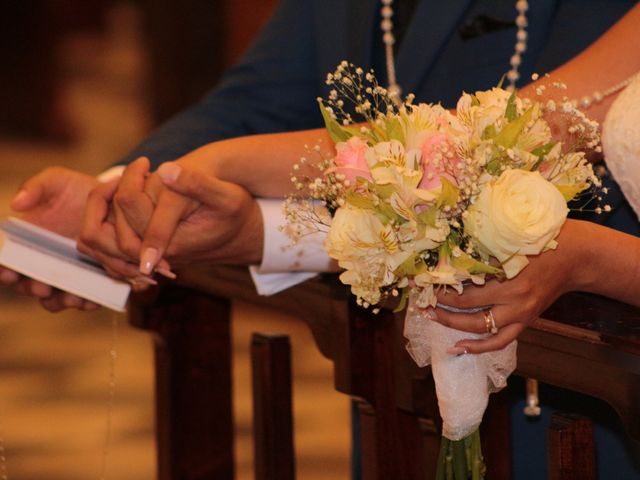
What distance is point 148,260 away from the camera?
189 cm

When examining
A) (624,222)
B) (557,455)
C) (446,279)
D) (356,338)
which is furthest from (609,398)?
(624,222)

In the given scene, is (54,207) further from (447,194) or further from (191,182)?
(447,194)

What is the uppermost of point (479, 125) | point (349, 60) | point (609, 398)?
point (349, 60)

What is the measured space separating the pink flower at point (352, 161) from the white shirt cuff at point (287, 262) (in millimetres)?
578

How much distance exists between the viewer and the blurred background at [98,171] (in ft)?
14.0

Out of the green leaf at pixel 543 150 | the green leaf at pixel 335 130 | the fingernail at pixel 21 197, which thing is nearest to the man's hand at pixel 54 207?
the fingernail at pixel 21 197

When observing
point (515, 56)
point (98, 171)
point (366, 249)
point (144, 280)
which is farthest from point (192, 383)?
point (98, 171)

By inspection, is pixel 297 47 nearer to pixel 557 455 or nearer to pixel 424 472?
pixel 424 472

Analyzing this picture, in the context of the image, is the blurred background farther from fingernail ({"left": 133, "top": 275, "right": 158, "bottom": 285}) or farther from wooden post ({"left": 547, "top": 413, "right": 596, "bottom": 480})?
wooden post ({"left": 547, "top": 413, "right": 596, "bottom": 480})

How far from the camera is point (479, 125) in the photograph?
4.45ft

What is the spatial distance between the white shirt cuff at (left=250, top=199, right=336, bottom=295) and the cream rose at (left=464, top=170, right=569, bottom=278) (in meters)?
0.68

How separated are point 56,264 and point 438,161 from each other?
1.02 metres

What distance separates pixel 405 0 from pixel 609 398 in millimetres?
1216

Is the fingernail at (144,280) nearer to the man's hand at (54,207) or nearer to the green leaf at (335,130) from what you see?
the man's hand at (54,207)
